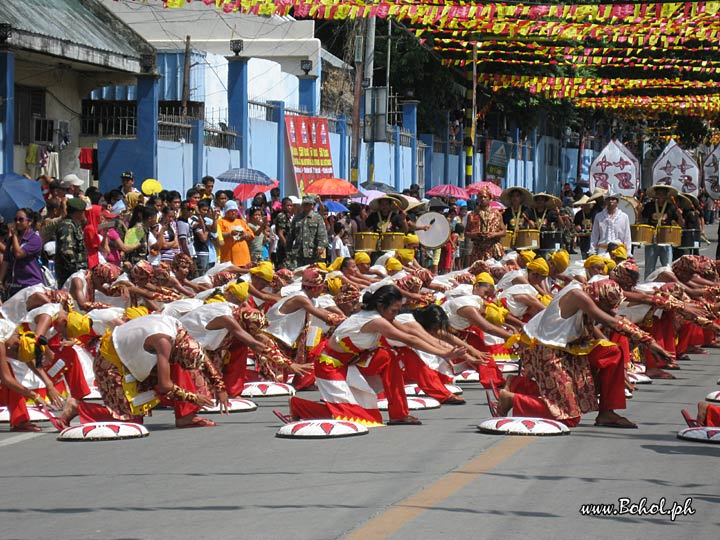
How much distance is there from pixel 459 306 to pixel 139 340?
173 inches

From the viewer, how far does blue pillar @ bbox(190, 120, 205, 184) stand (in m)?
28.0

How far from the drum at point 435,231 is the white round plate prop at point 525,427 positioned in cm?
1244

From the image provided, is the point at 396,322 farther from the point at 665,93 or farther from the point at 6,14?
the point at 665,93

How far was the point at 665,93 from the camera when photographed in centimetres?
5206

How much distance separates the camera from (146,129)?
2636 cm

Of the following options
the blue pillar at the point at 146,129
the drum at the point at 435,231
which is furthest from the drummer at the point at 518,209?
the blue pillar at the point at 146,129

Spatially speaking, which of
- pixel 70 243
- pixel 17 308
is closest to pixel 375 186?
pixel 70 243

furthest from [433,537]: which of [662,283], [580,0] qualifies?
[580,0]

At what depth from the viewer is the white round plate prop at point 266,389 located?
1425cm

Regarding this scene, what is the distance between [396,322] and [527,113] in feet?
153

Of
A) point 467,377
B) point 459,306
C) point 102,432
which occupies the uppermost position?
point 459,306

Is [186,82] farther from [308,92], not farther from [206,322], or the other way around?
[206,322]

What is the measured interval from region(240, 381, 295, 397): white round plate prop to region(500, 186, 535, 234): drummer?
353 inches

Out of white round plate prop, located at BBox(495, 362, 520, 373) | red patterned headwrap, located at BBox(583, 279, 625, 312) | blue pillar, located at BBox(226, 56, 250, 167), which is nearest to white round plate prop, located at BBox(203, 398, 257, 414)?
red patterned headwrap, located at BBox(583, 279, 625, 312)
